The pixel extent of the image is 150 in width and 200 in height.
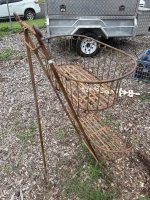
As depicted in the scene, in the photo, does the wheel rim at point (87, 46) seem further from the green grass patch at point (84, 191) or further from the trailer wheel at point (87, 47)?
the green grass patch at point (84, 191)

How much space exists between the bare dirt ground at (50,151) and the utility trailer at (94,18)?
57.6 inches

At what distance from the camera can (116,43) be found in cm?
621

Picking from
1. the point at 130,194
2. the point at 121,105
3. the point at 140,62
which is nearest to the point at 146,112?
the point at 121,105

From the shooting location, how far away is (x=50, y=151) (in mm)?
2842

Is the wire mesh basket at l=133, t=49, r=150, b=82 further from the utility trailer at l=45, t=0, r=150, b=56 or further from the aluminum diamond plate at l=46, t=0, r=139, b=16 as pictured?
the aluminum diamond plate at l=46, t=0, r=139, b=16

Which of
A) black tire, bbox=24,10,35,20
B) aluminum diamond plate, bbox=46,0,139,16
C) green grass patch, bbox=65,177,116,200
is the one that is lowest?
green grass patch, bbox=65,177,116,200

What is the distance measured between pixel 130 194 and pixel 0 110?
91.8 inches

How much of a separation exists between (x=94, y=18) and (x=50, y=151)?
3.32 metres

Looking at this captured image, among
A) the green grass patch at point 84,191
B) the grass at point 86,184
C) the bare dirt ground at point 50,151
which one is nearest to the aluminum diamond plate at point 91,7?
the bare dirt ground at point 50,151

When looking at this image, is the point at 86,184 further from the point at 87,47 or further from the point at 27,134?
the point at 87,47

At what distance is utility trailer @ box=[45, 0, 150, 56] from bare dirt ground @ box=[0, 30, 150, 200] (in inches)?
57.6

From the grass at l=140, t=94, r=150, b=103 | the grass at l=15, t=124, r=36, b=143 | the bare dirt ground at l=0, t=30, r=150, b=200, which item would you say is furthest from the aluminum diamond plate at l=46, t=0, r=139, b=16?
the grass at l=15, t=124, r=36, b=143

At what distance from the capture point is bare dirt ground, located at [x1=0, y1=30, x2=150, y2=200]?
242 cm

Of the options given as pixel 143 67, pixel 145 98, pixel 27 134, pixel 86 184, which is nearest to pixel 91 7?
pixel 143 67
